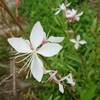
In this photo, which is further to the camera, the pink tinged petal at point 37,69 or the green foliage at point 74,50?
the green foliage at point 74,50

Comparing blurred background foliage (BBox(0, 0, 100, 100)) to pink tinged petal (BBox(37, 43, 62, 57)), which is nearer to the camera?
pink tinged petal (BBox(37, 43, 62, 57))

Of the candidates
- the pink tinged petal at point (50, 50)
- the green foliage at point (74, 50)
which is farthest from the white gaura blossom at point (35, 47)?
the green foliage at point (74, 50)

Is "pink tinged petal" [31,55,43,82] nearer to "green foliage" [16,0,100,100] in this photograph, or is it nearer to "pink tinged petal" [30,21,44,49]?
"pink tinged petal" [30,21,44,49]

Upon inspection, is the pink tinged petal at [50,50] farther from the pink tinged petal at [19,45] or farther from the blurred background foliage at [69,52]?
the blurred background foliage at [69,52]

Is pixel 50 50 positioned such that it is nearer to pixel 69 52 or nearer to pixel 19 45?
pixel 19 45

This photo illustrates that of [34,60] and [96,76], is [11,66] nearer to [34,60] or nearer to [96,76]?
[96,76]

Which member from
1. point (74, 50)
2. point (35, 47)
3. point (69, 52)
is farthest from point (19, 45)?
point (69, 52)

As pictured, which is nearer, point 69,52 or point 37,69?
point 37,69

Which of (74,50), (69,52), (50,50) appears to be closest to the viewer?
(50,50)

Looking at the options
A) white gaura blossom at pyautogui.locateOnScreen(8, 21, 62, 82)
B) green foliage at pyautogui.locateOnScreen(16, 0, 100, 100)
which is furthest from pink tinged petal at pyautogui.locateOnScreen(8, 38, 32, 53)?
green foliage at pyautogui.locateOnScreen(16, 0, 100, 100)
